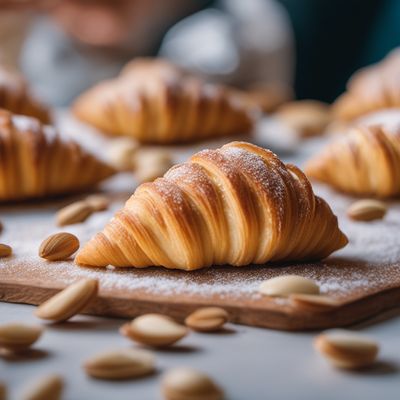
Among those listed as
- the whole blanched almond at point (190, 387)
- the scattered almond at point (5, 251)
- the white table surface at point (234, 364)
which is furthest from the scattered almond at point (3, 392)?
the scattered almond at point (5, 251)

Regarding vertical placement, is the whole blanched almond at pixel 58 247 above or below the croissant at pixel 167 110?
below

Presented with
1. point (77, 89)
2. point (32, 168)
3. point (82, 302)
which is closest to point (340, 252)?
point (82, 302)

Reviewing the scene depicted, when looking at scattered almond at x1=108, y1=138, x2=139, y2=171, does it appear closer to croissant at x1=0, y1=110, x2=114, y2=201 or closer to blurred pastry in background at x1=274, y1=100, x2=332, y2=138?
croissant at x1=0, y1=110, x2=114, y2=201

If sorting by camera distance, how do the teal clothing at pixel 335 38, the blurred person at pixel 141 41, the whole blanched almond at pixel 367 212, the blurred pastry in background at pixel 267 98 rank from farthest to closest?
1. the teal clothing at pixel 335 38
2. the blurred person at pixel 141 41
3. the blurred pastry in background at pixel 267 98
4. the whole blanched almond at pixel 367 212

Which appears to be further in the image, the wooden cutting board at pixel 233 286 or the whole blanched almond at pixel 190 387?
the wooden cutting board at pixel 233 286

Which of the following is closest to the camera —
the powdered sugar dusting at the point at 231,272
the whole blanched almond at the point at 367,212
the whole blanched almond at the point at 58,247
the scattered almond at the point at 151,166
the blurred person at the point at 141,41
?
the powdered sugar dusting at the point at 231,272

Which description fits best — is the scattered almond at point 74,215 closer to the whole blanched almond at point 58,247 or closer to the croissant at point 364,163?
the whole blanched almond at point 58,247

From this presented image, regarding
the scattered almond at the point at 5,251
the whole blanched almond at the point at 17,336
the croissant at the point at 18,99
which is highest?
the croissant at the point at 18,99
